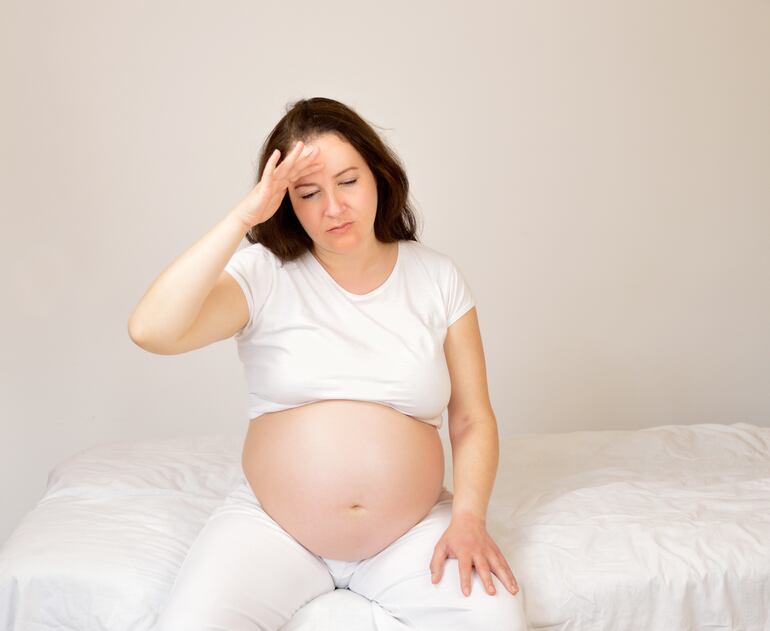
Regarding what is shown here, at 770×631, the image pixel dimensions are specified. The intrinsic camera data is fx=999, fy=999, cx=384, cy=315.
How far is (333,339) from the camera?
180cm

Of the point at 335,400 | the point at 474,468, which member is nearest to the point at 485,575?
the point at 474,468

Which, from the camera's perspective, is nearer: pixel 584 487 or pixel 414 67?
pixel 584 487

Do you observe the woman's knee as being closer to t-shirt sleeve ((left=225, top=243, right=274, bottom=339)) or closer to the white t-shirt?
the white t-shirt

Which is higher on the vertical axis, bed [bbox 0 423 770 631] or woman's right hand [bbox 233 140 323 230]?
woman's right hand [bbox 233 140 323 230]

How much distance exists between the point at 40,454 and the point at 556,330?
186cm

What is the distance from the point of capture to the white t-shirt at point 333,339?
69.9 inches

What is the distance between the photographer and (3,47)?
319 centimetres

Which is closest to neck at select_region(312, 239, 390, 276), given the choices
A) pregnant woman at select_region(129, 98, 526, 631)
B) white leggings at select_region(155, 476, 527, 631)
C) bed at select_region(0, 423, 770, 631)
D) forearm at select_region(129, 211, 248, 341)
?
pregnant woman at select_region(129, 98, 526, 631)

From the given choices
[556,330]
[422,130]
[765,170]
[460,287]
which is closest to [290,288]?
[460,287]

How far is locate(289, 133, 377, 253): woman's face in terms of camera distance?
1.78 metres

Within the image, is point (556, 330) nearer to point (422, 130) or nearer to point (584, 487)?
point (422, 130)

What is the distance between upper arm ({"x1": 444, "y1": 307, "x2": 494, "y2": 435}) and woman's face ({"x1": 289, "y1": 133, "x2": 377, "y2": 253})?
0.28 m

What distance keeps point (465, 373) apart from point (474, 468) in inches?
7.7

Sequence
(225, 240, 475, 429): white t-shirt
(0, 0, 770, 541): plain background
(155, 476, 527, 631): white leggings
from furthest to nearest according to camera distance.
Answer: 1. (0, 0, 770, 541): plain background
2. (225, 240, 475, 429): white t-shirt
3. (155, 476, 527, 631): white leggings
